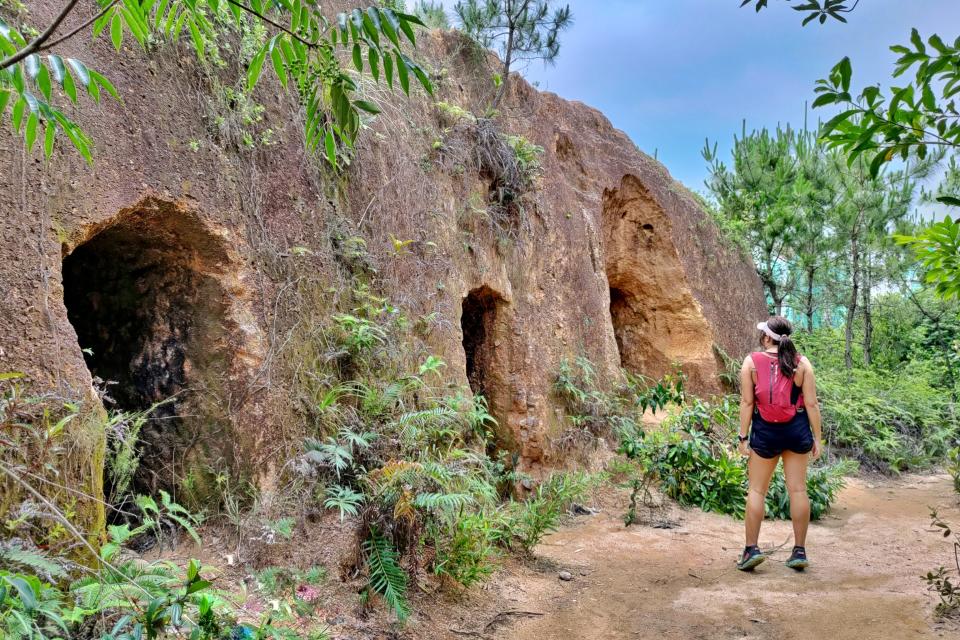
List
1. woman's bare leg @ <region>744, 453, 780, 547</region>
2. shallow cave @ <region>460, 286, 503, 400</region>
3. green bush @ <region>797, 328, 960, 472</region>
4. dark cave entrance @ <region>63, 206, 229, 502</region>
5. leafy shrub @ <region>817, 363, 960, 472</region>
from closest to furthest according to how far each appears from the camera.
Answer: dark cave entrance @ <region>63, 206, 229, 502</region> < woman's bare leg @ <region>744, 453, 780, 547</region> < shallow cave @ <region>460, 286, 503, 400</region> < leafy shrub @ <region>817, 363, 960, 472</region> < green bush @ <region>797, 328, 960, 472</region>

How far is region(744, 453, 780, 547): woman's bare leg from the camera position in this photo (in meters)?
4.68

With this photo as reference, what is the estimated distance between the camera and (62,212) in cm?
317

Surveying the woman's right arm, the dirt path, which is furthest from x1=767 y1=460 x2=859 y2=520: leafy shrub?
the woman's right arm

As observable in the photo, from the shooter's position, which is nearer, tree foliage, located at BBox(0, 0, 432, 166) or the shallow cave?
tree foliage, located at BBox(0, 0, 432, 166)

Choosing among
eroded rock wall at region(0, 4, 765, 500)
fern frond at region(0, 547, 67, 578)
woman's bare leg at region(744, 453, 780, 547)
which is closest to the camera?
fern frond at region(0, 547, 67, 578)

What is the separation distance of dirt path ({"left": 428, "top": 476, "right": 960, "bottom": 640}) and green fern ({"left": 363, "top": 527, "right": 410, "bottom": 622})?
1.43 ft

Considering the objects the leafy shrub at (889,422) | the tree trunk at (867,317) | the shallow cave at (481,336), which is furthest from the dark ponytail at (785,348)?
the tree trunk at (867,317)

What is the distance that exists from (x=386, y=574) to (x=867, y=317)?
50.9 ft

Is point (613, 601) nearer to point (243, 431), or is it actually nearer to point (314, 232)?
point (243, 431)

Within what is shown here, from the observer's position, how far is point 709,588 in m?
4.41

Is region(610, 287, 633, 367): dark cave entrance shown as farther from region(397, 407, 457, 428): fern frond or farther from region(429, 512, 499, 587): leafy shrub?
region(429, 512, 499, 587): leafy shrub

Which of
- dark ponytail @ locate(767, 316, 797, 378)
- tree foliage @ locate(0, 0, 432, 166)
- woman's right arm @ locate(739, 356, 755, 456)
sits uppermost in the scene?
tree foliage @ locate(0, 0, 432, 166)

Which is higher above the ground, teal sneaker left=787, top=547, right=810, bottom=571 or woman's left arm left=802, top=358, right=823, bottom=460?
woman's left arm left=802, top=358, right=823, bottom=460

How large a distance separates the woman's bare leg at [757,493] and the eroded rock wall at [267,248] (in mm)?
2863
